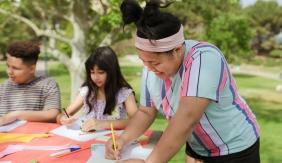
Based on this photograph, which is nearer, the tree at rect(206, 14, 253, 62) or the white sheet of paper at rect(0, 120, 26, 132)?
the white sheet of paper at rect(0, 120, 26, 132)

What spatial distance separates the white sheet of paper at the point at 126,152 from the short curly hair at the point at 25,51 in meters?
1.05

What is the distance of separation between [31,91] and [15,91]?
11 centimetres

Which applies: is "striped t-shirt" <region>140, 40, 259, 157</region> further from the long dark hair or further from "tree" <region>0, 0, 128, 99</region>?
"tree" <region>0, 0, 128, 99</region>

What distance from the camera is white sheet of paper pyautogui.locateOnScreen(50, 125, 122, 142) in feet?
7.61

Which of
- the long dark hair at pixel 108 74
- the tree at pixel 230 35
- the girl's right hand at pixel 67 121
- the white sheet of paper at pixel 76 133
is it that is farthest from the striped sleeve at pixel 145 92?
the tree at pixel 230 35

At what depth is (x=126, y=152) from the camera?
78.7 inches

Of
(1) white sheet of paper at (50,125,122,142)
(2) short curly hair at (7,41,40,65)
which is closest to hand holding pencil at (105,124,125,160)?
(1) white sheet of paper at (50,125,122,142)

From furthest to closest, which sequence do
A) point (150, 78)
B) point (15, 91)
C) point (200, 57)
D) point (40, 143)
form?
point (15, 91) → point (40, 143) → point (150, 78) → point (200, 57)

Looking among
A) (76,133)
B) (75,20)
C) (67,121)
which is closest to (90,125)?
(76,133)

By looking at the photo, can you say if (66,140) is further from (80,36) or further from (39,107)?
(80,36)

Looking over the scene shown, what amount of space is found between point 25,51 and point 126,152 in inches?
49.1

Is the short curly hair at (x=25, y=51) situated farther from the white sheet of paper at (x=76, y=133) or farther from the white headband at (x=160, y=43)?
the white headband at (x=160, y=43)

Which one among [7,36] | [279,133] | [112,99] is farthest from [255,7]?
[112,99]

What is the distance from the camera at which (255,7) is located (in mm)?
37438
